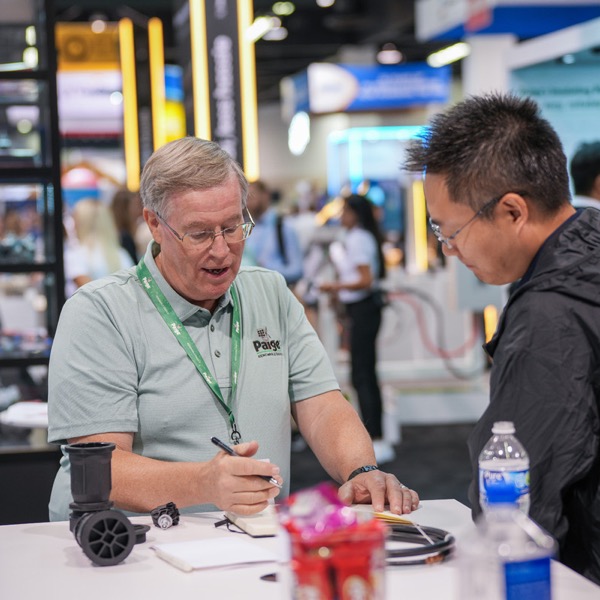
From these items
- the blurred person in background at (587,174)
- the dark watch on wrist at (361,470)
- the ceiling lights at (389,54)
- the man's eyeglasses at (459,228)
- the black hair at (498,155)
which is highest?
the ceiling lights at (389,54)

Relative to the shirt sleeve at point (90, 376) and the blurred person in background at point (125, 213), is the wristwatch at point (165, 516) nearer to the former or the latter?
the shirt sleeve at point (90, 376)

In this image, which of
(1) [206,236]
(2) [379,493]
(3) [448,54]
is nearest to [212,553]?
(2) [379,493]

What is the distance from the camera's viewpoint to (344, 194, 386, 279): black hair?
719 cm

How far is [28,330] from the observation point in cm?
439

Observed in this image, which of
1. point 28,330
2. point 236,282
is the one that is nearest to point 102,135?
point 28,330

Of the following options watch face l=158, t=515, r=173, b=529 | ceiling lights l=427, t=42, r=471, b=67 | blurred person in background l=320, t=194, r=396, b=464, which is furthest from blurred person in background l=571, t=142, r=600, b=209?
ceiling lights l=427, t=42, r=471, b=67

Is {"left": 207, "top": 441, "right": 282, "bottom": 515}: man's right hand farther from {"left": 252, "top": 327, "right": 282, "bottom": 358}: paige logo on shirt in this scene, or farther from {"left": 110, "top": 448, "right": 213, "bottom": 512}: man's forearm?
{"left": 252, "top": 327, "right": 282, "bottom": 358}: paige logo on shirt

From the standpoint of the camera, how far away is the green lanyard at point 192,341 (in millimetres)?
2418

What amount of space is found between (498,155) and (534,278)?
8.8 inches

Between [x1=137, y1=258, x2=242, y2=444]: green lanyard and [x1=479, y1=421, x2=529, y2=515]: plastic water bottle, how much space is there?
83 cm

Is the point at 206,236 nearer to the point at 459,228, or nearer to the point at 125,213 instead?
→ the point at 459,228

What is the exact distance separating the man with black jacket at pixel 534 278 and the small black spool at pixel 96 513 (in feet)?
2.06

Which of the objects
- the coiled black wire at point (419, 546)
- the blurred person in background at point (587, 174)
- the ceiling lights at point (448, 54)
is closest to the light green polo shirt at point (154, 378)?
the coiled black wire at point (419, 546)

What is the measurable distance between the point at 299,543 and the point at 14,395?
10.7ft
